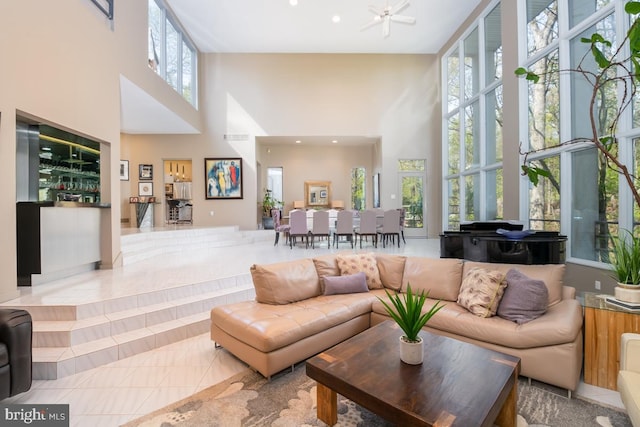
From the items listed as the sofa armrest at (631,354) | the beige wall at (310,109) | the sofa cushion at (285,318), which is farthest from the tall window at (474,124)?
the sofa cushion at (285,318)

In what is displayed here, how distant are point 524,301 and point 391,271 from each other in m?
1.38

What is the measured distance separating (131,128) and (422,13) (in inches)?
328

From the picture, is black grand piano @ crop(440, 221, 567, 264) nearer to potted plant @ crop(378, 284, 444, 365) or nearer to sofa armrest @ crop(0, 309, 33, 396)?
potted plant @ crop(378, 284, 444, 365)

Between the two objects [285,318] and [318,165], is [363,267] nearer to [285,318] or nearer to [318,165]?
[285,318]

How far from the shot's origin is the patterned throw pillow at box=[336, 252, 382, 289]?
347 cm

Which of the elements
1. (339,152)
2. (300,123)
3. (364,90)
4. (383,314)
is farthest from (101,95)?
(339,152)

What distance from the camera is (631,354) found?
183cm

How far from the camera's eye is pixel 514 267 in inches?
112

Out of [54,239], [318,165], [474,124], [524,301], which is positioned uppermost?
[474,124]

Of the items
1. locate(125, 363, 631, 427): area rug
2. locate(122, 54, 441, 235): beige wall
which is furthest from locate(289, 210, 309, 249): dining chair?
locate(125, 363, 631, 427): area rug

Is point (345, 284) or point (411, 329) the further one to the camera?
point (345, 284)

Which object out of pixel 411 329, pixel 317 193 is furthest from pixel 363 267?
pixel 317 193

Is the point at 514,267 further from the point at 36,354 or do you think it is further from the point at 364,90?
the point at 364,90

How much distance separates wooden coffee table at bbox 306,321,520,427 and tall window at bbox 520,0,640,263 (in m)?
2.97
